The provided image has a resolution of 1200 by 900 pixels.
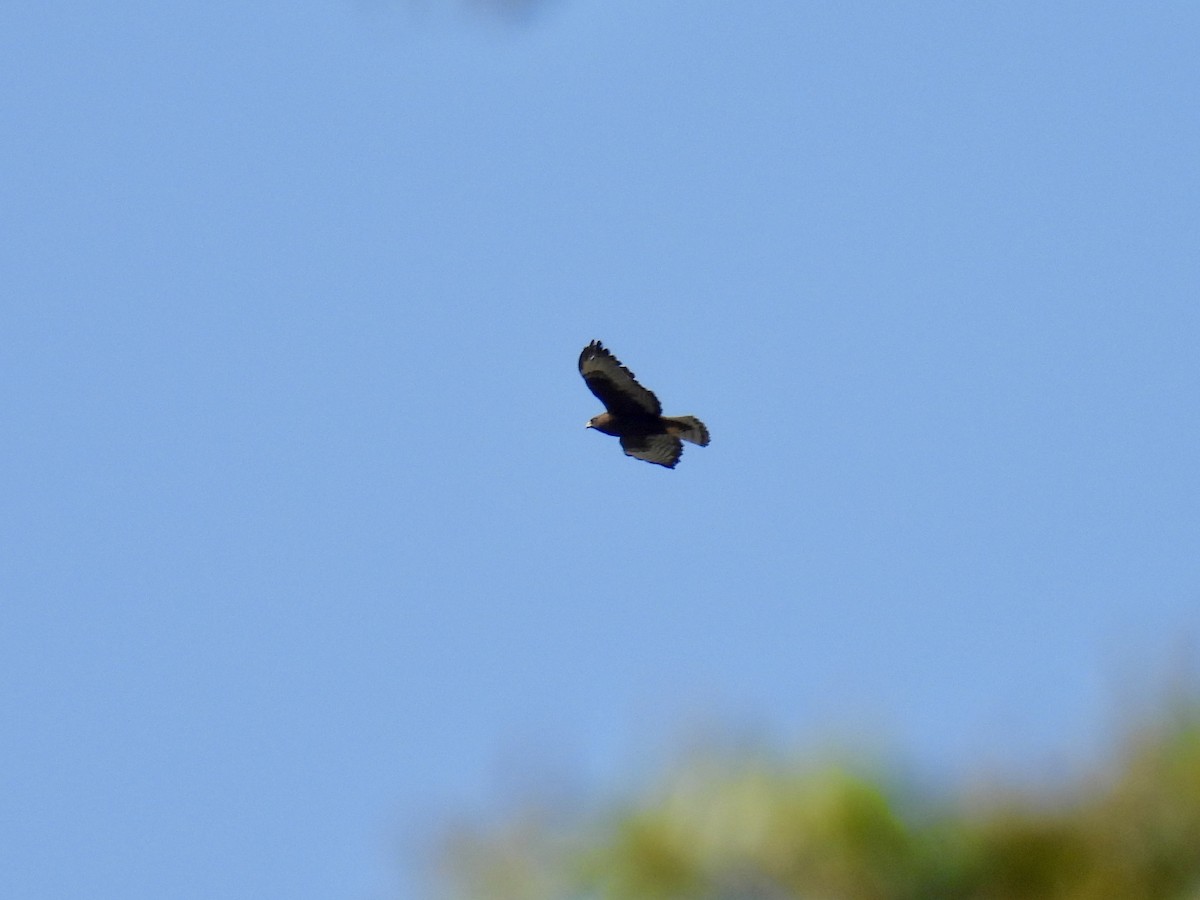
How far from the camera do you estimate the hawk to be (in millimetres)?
15844

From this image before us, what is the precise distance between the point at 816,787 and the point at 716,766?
431mm

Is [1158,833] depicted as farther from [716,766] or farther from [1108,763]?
Answer: [716,766]

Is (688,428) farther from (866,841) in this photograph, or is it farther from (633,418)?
(866,841)

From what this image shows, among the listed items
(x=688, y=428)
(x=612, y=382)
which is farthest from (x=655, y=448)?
(x=612, y=382)

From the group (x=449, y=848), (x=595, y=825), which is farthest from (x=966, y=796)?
(x=449, y=848)

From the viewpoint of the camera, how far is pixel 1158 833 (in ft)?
22.1

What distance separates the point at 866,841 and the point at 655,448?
9.94 m

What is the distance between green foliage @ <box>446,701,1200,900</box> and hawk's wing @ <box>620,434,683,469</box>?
9.48 metres

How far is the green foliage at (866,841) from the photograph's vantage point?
6.61 m

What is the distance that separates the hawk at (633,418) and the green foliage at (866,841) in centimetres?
897

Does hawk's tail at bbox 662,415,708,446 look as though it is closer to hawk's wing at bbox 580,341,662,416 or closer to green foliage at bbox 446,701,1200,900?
hawk's wing at bbox 580,341,662,416

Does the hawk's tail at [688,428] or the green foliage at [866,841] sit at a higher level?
the hawk's tail at [688,428]

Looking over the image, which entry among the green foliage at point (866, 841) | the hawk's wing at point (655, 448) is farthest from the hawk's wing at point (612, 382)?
the green foliage at point (866, 841)

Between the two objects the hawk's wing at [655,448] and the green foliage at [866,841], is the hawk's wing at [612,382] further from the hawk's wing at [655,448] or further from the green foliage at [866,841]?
the green foliage at [866,841]
